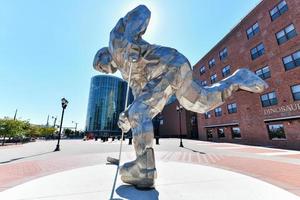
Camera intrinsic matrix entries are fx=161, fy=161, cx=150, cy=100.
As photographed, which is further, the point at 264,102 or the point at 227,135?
the point at 227,135

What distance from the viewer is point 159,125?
49.3 m

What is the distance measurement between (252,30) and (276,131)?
11.6 m

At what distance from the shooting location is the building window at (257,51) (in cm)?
1738

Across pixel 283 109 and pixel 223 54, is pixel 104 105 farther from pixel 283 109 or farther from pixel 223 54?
pixel 283 109

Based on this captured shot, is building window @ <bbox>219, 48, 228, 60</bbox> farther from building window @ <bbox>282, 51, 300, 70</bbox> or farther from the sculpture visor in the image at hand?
the sculpture visor

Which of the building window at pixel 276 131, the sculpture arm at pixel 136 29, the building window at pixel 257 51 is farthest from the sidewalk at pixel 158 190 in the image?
the building window at pixel 257 51

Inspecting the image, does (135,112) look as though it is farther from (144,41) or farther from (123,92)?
(123,92)

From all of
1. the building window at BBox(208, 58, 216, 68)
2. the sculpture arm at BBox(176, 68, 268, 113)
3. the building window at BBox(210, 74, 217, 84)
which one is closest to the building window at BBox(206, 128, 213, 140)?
the building window at BBox(210, 74, 217, 84)

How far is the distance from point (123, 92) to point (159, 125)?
20023 millimetres

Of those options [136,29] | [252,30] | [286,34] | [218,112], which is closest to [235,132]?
[218,112]

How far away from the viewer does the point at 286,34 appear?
14.9 m

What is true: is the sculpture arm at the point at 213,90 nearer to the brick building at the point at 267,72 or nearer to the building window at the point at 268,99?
the brick building at the point at 267,72

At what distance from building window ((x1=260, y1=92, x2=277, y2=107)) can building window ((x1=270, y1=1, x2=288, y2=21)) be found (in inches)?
301

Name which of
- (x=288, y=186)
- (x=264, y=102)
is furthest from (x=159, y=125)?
(x=288, y=186)
